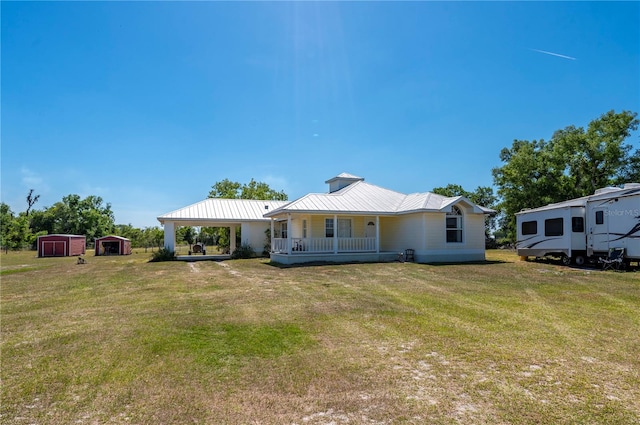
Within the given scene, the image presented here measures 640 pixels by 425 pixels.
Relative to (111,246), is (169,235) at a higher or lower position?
higher

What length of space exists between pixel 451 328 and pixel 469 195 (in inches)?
1463

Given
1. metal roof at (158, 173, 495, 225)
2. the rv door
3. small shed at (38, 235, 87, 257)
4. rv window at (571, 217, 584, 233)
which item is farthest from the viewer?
small shed at (38, 235, 87, 257)

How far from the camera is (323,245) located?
1964cm

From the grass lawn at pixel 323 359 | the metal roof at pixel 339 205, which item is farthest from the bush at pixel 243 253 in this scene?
the grass lawn at pixel 323 359

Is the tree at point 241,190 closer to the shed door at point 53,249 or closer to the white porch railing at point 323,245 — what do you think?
the shed door at point 53,249

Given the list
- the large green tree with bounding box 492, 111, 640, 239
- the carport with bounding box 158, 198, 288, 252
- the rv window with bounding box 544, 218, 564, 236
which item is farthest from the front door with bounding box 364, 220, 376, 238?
the large green tree with bounding box 492, 111, 640, 239

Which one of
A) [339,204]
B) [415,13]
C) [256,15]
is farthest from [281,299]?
[339,204]

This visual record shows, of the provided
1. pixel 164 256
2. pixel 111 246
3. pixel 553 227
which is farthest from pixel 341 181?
pixel 111 246

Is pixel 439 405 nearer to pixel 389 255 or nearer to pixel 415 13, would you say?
pixel 415 13

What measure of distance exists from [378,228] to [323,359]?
15.9 m

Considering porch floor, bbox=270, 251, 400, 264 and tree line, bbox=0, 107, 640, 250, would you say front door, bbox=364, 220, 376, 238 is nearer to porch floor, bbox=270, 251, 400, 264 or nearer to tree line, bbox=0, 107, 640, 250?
porch floor, bbox=270, 251, 400, 264

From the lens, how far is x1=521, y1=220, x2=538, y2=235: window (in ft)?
61.9

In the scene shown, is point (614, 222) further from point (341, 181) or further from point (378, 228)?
point (341, 181)

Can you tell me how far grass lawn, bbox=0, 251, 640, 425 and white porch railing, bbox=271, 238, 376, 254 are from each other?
34.0 feet
